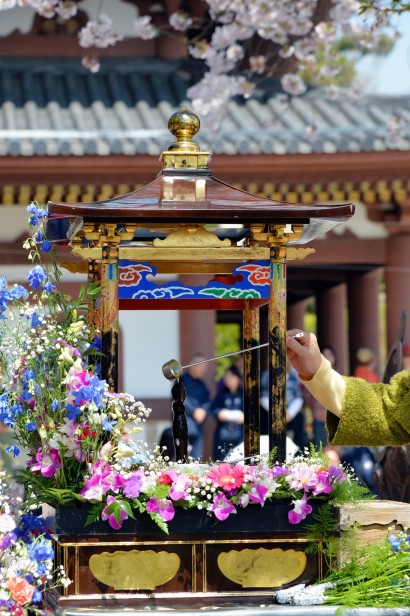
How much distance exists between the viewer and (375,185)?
40.7ft

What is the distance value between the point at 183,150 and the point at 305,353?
0.97 metres

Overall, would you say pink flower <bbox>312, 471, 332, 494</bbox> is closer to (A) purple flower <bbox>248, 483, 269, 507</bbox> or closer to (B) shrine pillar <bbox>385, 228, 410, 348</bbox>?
(A) purple flower <bbox>248, 483, 269, 507</bbox>

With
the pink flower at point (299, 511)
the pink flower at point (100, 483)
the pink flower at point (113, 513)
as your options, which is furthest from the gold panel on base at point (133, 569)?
the pink flower at point (299, 511)

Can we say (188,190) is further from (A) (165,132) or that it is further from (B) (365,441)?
(A) (165,132)

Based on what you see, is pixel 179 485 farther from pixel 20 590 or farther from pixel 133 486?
pixel 20 590

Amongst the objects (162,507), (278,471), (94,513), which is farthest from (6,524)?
(278,471)

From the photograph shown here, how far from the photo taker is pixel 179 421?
5309mm

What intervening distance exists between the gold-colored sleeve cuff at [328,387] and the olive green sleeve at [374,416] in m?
0.02

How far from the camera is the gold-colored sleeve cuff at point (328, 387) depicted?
197 inches

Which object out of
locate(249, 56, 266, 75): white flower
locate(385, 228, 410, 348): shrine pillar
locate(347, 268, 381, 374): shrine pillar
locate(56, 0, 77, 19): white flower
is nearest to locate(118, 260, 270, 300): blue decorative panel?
locate(385, 228, 410, 348): shrine pillar

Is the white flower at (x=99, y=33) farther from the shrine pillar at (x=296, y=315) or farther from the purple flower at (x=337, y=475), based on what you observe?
the purple flower at (x=337, y=475)

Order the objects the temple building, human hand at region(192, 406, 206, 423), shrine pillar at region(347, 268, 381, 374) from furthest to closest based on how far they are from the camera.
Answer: shrine pillar at region(347, 268, 381, 374) → the temple building → human hand at region(192, 406, 206, 423)

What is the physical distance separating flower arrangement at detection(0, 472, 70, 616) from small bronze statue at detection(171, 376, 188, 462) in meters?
0.76

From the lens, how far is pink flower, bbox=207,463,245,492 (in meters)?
4.75
